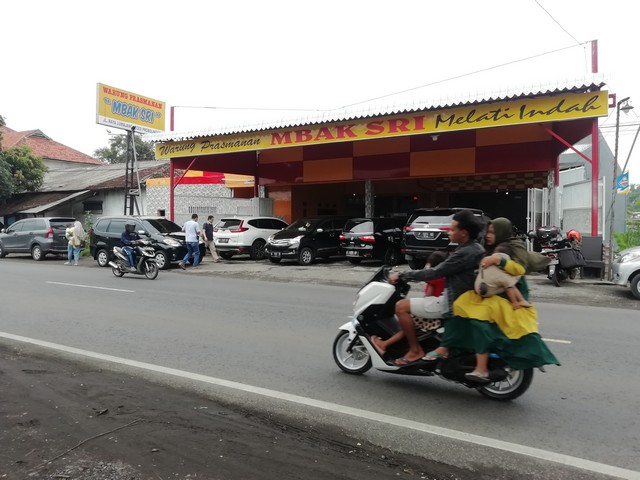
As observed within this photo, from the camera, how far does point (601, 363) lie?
550 centimetres

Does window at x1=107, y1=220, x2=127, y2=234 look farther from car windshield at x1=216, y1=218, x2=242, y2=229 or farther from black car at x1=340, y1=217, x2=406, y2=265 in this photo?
black car at x1=340, y1=217, x2=406, y2=265

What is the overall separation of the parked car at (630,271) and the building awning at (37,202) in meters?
26.5

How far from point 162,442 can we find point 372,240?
12.5m

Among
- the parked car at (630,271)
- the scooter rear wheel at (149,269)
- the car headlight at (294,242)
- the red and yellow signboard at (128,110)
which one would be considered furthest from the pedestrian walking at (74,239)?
the parked car at (630,271)

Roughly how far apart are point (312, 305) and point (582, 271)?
7711 mm

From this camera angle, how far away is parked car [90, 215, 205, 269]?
53.8 ft

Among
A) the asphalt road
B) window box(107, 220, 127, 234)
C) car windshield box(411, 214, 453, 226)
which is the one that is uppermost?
car windshield box(411, 214, 453, 226)

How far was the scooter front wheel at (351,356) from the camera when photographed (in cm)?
517

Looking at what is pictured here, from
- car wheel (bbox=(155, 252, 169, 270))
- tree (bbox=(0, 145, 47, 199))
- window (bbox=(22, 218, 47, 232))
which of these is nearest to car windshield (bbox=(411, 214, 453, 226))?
car wheel (bbox=(155, 252, 169, 270))

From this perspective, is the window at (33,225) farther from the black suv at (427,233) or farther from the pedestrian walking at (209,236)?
the black suv at (427,233)

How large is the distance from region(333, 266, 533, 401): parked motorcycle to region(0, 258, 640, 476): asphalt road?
6.2 inches

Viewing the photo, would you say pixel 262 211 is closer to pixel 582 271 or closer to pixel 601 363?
pixel 582 271

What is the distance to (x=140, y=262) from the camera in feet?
44.0

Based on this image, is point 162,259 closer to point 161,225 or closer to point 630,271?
point 161,225
